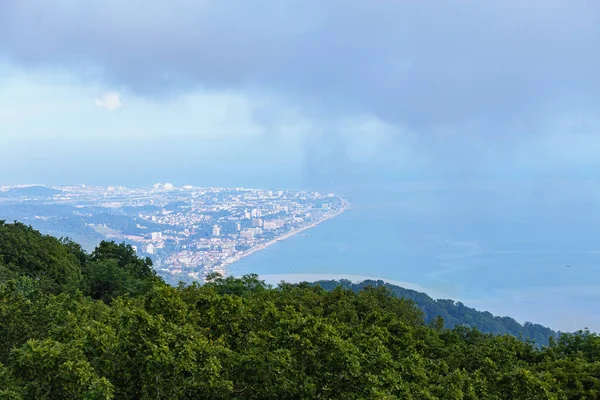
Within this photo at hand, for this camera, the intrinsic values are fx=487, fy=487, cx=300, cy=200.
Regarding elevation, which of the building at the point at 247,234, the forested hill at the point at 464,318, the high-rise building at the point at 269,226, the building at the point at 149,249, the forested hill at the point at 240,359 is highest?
the high-rise building at the point at 269,226

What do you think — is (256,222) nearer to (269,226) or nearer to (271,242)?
(269,226)

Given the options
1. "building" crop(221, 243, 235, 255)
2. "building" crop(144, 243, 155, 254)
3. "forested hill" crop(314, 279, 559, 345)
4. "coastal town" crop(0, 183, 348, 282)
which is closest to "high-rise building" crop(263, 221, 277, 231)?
"coastal town" crop(0, 183, 348, 282)

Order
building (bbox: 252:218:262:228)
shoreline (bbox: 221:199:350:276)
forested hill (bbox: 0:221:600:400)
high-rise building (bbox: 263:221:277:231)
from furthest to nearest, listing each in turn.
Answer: high-rise building (bbox: 263:221:277:231) < building (bbox: 252:218:262:228) < shoreline (bbox: 221:199:350:276) < forested hill (bbox: 0:221:600:400)

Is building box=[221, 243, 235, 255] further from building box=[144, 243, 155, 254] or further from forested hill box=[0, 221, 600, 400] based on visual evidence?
forested hill box=[0, 221, 600, 400]

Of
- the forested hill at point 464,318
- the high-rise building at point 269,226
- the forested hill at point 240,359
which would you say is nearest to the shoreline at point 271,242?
the high-rise building at point 269,226

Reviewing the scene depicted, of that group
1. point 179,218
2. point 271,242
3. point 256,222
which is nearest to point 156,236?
point 179,218

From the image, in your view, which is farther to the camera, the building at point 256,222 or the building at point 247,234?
the building at point 256,222

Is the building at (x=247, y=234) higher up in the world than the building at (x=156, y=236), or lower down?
higher up

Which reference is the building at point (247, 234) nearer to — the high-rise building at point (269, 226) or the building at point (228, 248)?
the high-rise building at point (269, 226)

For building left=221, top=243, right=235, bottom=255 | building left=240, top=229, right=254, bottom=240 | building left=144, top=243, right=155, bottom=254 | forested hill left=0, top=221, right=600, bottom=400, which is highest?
building left=240, top=229, right=254, bottom=240

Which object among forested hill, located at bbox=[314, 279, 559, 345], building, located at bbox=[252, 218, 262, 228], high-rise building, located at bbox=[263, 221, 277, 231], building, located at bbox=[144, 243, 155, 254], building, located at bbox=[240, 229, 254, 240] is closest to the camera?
forested hill, located at bbox=[314, 279, 559, 345]
